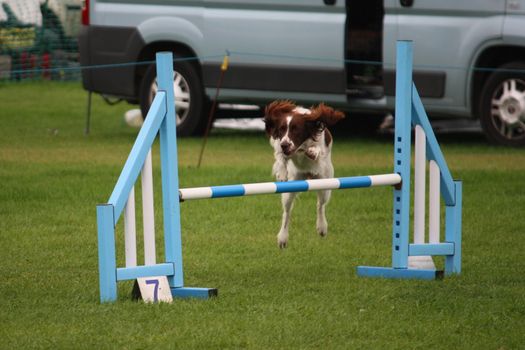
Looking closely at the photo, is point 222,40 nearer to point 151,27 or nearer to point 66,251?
point 151,27

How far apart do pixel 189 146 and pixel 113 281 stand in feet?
27.1

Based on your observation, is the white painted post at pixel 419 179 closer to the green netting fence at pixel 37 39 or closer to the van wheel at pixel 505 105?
the van wheel at pixel 505 105

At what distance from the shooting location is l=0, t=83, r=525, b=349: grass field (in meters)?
6.31

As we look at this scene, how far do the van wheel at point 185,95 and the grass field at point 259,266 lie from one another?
0.77m

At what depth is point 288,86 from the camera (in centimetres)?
1505

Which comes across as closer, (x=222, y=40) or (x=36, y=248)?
(x=36, y=248)

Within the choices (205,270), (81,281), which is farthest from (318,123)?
(81,281)

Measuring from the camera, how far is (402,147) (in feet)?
26.1

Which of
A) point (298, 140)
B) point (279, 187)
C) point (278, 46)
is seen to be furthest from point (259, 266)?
point (278, 46)

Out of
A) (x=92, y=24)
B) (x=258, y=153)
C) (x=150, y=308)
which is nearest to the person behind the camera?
(x=150, y=308)

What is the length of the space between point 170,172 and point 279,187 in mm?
666

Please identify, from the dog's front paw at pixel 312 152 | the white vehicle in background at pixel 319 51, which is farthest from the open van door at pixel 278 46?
the dog's front paw at pixel 312 152

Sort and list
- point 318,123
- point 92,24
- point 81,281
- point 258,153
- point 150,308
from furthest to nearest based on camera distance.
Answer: point 92,24 → point 258,153 → point 318,123 → point 81,281 → point 150,308

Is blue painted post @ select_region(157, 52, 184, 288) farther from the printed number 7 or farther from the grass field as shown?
the grass field
